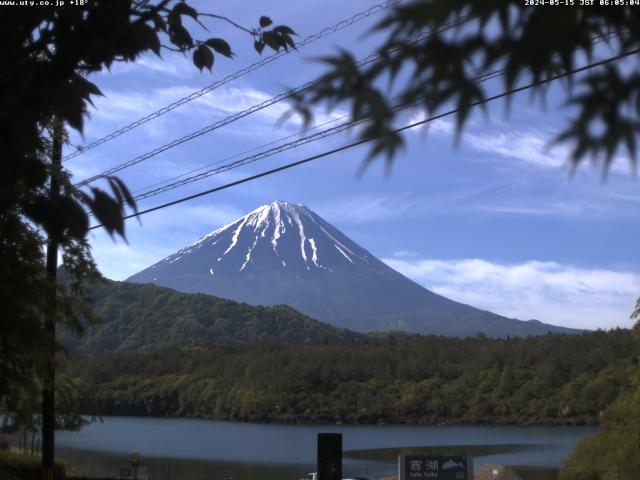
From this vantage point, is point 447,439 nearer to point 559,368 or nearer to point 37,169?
point 559,368

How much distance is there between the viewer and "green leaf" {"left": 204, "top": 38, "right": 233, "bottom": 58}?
4.07 m

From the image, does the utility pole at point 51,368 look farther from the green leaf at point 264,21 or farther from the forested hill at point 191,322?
the forested hill at point 191,322

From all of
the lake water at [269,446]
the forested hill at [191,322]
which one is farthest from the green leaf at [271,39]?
the forested hill at [191,322]

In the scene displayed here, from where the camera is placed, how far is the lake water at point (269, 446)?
46.8m

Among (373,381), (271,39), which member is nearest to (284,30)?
(271,39)

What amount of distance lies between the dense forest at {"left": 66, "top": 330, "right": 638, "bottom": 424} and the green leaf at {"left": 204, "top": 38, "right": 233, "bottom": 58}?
81.9 metres

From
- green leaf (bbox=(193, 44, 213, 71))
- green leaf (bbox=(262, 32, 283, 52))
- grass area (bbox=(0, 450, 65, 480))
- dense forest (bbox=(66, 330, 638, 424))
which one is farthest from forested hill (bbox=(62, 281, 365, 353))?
green leaf (bbox=(193, 44, 213, 71))

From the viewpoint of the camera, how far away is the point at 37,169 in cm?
342

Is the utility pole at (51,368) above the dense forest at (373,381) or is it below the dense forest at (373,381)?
above

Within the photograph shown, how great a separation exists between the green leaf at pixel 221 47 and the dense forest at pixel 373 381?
81.9 metres

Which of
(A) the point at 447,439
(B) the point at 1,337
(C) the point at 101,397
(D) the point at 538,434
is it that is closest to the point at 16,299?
(B) the point at 1,337

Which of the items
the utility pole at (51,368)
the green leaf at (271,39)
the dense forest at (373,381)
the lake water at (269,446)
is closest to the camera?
the green leaf at (271,39)

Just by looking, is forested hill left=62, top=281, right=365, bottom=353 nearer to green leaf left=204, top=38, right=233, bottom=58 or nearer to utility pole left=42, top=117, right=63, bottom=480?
utility pole left=42, top=117, right=63, bottom=480

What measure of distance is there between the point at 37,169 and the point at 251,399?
9842 cm
